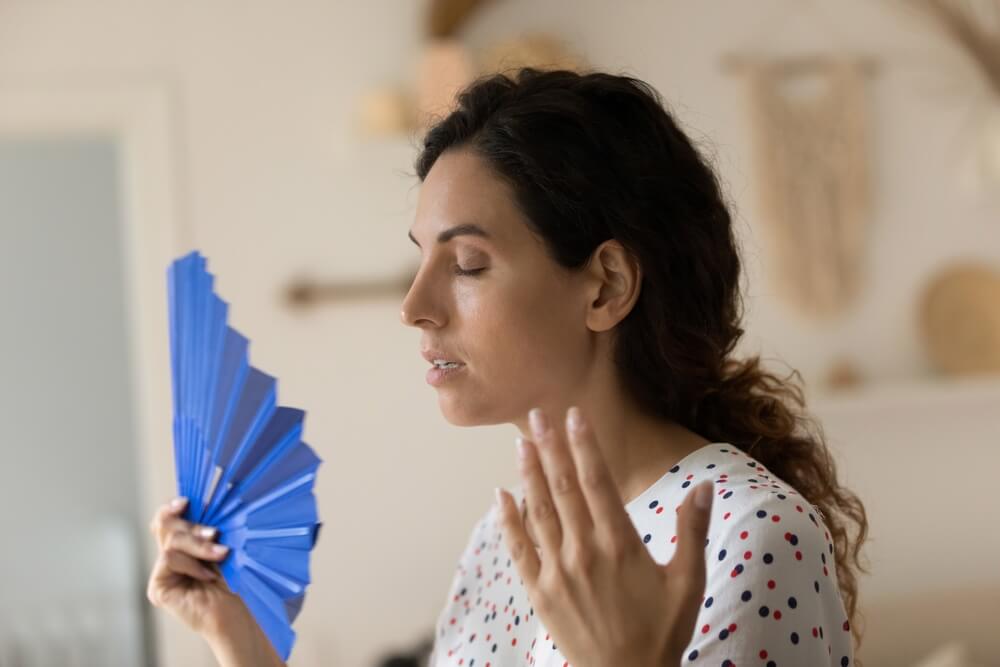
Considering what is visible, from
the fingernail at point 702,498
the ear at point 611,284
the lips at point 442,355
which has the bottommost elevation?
the fingernail at point 702,498

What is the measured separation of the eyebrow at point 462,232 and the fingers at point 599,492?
1.41 ft

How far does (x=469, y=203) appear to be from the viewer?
1.20 metres

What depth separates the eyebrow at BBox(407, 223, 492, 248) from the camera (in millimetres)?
1184

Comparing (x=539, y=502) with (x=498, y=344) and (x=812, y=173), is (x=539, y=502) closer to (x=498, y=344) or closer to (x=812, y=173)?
(x=498, y=344)

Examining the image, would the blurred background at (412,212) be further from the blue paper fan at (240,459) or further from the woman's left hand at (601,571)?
the woman's left hand at (601,571)

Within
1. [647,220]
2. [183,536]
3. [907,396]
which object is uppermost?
[647,220]

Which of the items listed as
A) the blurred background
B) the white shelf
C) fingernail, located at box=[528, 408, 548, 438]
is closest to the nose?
fingernail, located at box=[528, 408, 548, 438]

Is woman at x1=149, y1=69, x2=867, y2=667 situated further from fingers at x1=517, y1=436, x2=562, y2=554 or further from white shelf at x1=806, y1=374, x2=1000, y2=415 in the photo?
white shelf at x1=806, y1=374, x2=1000, y2=415

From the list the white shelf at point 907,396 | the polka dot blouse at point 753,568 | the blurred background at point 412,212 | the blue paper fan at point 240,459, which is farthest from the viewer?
the white shelf at point 907,396

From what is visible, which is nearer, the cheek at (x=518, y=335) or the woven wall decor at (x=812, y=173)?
the cheek at (x=518, y=335)

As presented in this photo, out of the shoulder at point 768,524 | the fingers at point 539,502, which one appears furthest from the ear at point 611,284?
the fingers at point 539,502

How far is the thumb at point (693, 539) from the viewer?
792 millimetres

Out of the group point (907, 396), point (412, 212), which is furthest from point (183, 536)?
point (907, 396)

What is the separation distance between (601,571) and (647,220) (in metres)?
0.50
